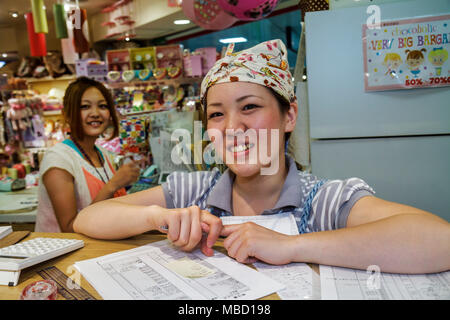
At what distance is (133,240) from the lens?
88 centimetres

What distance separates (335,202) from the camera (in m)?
0.88

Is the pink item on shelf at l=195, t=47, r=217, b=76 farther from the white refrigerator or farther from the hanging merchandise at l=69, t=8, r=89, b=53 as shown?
the white refrigerator

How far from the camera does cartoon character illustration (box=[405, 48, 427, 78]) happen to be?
156 centimetres

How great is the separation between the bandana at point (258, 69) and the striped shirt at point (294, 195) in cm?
25

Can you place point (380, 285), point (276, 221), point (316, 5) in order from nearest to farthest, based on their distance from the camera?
point (380, 285) < point (276, 221) < point (316, 5)

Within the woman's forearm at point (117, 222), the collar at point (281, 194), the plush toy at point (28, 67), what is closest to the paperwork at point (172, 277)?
the woman's forearm at point (117, 222)

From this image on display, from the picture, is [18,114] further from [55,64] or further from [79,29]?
[55,64]

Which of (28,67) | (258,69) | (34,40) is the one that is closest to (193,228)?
(258,69)

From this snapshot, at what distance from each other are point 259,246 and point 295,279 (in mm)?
94

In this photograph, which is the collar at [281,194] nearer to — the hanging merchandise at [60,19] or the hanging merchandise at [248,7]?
the hanging merchandise at [248,7]

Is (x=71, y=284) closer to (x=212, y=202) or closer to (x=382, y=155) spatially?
(x=212, y=202)

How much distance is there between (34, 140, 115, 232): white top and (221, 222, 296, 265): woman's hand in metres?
1.27

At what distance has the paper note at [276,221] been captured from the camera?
2.70ft

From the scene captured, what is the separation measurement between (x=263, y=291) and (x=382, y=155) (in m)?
1.36
